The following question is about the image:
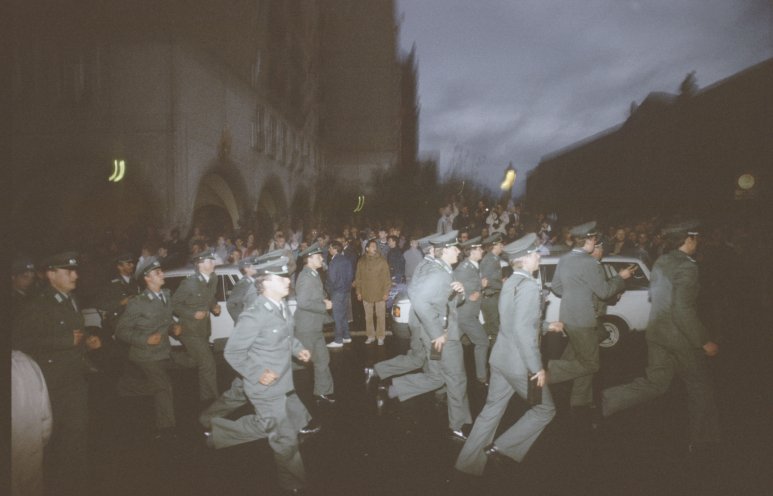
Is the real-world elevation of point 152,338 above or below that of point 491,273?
below

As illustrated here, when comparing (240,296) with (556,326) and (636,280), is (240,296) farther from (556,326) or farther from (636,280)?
(636,280)

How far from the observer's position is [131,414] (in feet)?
21.6

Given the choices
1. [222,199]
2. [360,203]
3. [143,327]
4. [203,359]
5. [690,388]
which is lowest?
[690,388]

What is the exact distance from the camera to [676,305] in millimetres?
4906

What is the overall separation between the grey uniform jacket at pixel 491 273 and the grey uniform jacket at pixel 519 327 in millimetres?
3282

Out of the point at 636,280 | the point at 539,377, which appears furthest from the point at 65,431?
the point at 636,280

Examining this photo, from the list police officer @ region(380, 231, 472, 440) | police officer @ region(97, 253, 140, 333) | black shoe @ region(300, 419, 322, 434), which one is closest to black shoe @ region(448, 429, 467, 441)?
police officer @ region(380, 231, 472, 440)

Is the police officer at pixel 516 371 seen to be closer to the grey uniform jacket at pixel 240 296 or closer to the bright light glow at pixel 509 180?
the grey uniform jacket at pixel 240 296

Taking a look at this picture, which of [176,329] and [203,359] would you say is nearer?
[176,329]

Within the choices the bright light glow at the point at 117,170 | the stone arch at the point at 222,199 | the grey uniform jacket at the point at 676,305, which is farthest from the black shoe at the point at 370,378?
the stone arch at the point at 222,199

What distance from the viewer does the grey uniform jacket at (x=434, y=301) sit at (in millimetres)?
5254

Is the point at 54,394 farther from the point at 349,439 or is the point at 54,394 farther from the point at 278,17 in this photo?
the point at 278,17

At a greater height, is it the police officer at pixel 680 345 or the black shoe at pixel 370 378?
the police officer at pixel 680 345

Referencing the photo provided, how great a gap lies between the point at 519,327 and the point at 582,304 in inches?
65.5
